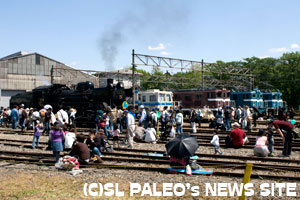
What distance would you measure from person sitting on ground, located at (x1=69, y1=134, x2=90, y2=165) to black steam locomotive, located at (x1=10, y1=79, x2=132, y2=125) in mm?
10803

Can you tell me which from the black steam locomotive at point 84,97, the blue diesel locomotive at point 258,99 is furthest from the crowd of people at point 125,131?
the blue diesel locomotive at point 258,99

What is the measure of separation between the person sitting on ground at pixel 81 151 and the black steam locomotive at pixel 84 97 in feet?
35.4

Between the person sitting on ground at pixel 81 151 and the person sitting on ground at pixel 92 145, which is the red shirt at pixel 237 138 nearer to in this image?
the person sitting on ground at pixel 92 145

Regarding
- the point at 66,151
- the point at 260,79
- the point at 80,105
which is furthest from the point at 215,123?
the point at 260,79

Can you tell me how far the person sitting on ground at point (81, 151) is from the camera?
10219 millimetres

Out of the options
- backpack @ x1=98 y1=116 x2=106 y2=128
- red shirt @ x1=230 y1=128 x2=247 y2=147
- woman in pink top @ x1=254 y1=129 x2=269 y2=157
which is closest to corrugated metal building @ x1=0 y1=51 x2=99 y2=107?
backpack @ x1=98 y1=116 x2=106 y2=128

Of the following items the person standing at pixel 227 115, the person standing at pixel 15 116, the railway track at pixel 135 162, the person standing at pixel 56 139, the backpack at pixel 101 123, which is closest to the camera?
the railway track at pixel 135 162

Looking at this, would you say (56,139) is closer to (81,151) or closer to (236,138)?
(81,151)

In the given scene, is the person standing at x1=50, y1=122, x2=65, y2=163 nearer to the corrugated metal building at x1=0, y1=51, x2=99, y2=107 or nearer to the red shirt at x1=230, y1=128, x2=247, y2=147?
the red shirt at x1=230, y1=128, x2=247, y2=147

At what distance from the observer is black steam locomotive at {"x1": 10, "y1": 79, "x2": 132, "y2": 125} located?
21.9 metres

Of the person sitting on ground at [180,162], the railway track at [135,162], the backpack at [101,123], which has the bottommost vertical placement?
the railway track at [135,162]

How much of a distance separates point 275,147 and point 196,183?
24.3 ft

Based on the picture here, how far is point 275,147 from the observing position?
14406mm

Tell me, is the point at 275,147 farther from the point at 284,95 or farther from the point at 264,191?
the point at 284,95
